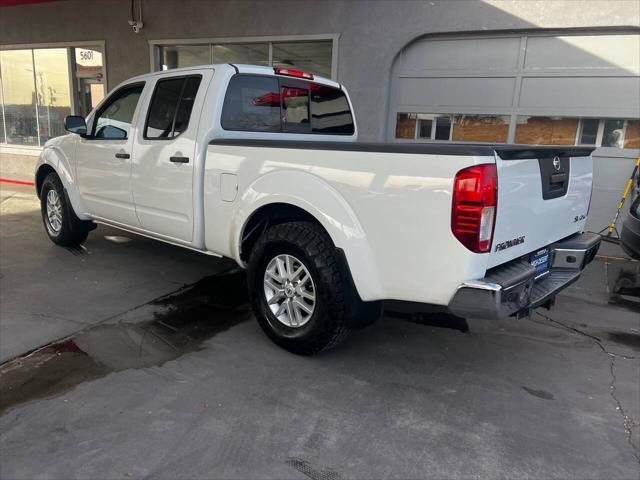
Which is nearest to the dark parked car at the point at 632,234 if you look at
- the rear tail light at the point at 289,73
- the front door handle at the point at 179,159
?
the rear tail light at the point at 289,73

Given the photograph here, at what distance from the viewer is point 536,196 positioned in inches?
119

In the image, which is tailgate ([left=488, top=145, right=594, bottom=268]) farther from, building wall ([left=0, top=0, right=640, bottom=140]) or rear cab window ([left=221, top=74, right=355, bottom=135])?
building wall ([left=0, top=0, right=640, bottom=140])

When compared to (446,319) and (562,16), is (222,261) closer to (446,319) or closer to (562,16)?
(446,319)

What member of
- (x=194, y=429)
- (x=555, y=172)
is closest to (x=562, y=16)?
(x=555, y=172)

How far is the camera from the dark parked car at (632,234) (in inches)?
200

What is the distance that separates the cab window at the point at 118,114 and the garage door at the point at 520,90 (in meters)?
4.46

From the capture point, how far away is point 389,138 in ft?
26.8

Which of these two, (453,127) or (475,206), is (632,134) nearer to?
(453,127)

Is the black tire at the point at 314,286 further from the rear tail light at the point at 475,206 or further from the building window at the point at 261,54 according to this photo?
the building window at the point at 261,54

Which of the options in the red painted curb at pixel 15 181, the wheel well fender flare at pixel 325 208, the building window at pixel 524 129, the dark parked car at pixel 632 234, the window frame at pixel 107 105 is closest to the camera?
the wheel well fender flare at pixel 325 208

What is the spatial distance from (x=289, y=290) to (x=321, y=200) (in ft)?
2.45

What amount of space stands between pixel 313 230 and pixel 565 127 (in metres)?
5.66

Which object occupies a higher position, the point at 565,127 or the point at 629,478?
the point at 565,127

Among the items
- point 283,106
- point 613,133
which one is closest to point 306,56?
point 283,106
